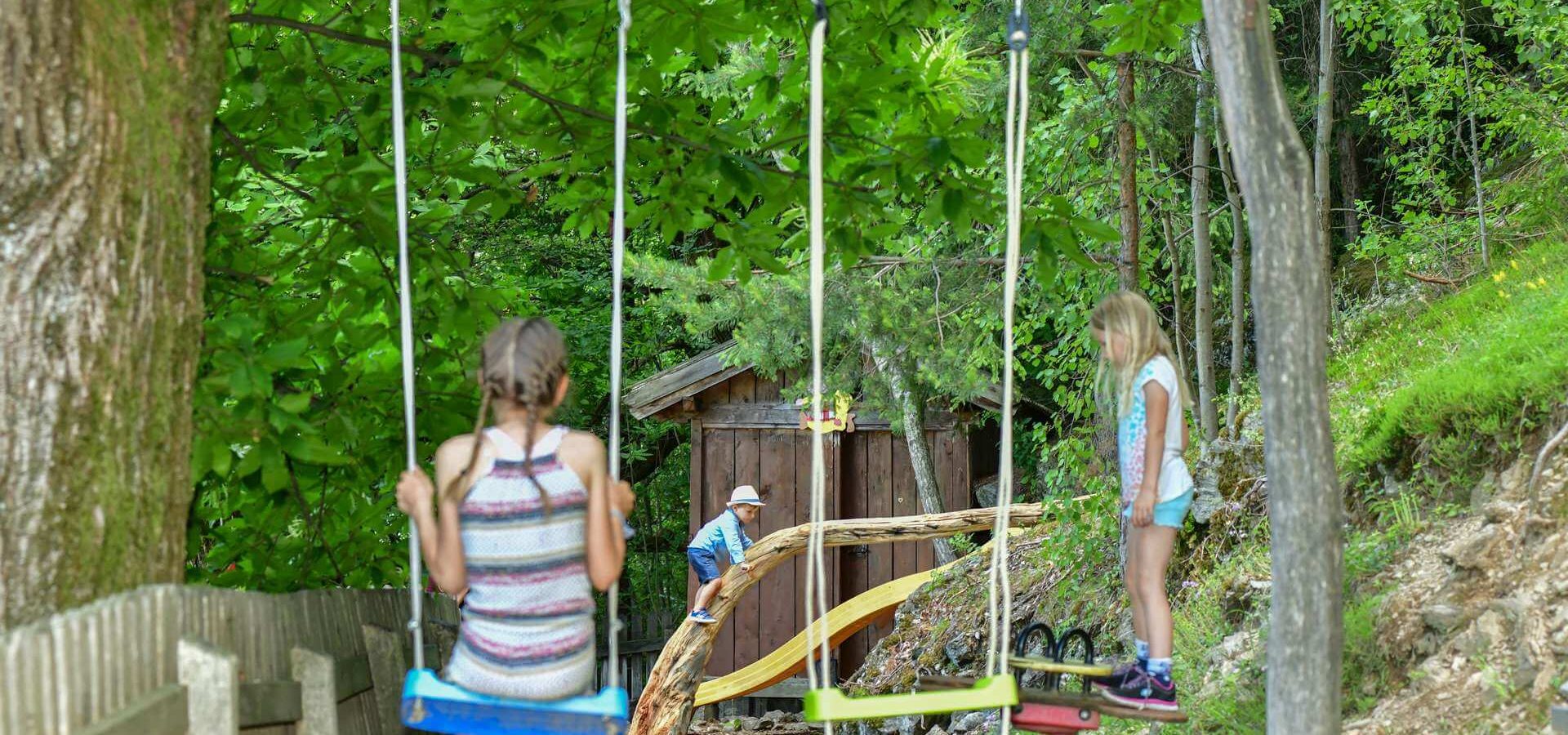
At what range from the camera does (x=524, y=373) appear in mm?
2945

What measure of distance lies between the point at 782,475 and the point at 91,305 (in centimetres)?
1230

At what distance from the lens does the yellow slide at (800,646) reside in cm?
1152

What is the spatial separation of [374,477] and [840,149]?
1970 mm

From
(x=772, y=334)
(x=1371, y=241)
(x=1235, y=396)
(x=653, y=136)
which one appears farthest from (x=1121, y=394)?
(x=772, y=334)

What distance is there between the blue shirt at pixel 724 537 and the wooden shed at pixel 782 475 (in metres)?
4.10

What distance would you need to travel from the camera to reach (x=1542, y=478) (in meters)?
4.67

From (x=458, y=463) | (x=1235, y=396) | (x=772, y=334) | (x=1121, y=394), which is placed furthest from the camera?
(x=772, y=334)

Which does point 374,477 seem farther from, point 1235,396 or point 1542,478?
point 1235,396

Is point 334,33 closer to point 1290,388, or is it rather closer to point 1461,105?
point 1290,388

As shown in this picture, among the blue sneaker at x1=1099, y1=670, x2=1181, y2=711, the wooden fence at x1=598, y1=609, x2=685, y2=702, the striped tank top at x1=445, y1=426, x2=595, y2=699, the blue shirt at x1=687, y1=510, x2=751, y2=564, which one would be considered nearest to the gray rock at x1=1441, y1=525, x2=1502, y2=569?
the blue sneaker at x1=1099, y1=670, x2=1181, y2=711

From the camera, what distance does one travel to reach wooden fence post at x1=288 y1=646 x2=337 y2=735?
312 cm

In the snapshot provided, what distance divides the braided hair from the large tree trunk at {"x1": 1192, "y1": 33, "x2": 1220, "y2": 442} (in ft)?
18.7

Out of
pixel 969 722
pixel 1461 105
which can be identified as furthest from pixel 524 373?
pixel 1461 105

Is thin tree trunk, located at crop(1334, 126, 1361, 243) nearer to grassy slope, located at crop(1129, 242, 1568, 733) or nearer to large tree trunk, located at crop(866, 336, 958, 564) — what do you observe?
large tree trunk, located at crop(866, 336, 958, 564)
